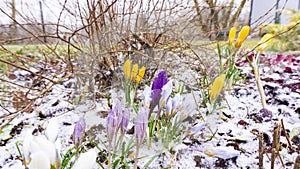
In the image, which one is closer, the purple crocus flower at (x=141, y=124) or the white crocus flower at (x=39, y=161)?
the white crocus flower at (x=39, y=161)

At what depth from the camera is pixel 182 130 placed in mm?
458

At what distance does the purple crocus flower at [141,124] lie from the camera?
0.38 m

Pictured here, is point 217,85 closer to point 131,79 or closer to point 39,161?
point 131,79

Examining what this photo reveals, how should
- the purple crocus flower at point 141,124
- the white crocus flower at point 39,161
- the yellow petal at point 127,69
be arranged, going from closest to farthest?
the white crocus flower at point 39,161
the purple crocus flower at point 141,124
the yellow petal at point 127,69

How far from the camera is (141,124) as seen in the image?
0.39 metres

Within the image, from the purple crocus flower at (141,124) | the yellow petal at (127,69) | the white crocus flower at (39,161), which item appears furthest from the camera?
the yellow petal at (127,69)

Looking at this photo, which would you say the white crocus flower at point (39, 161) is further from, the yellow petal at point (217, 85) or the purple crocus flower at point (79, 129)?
the yellow petal at point (217, 85)

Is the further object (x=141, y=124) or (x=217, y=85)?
(x=217, y=85)

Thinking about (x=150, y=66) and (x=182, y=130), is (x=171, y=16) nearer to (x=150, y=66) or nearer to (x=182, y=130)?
(x=150, y=66)

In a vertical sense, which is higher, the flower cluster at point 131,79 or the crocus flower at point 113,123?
the flower cluster at point 131,79

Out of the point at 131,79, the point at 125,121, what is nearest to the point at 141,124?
the point at 125,121

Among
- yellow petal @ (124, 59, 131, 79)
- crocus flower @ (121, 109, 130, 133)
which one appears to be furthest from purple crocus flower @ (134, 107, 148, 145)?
yellow petal @ (124, 59, 131, 79)

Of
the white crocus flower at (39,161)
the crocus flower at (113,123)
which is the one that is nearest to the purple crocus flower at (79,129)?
the crocus flower at (113,123)

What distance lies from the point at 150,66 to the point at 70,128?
0.48m
